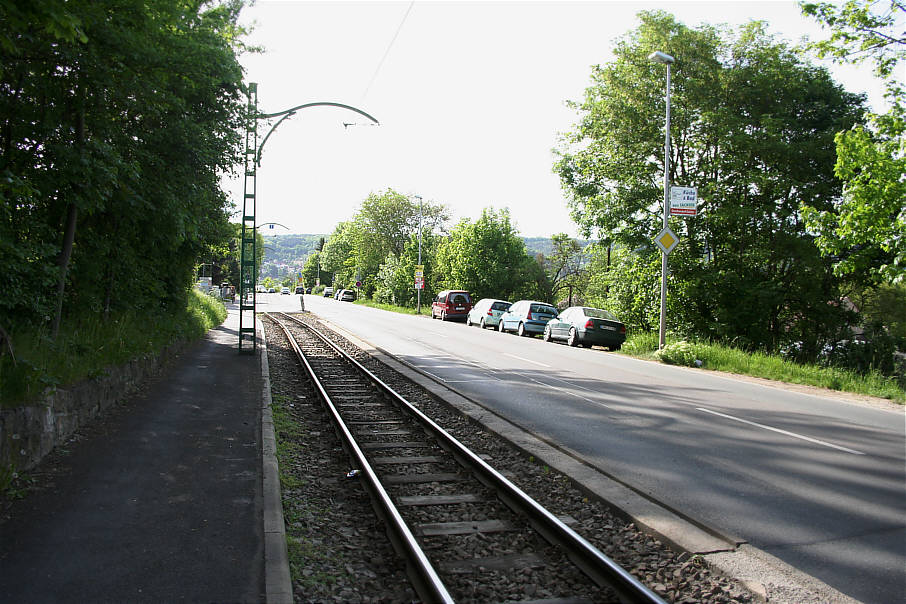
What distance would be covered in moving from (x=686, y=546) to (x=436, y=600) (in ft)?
6.27

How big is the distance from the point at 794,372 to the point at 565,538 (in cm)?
1193

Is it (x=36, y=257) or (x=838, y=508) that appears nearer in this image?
(x=838, y=508)

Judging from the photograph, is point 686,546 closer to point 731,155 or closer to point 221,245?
point 221,245

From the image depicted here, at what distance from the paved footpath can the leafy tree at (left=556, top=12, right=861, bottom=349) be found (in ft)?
60.4

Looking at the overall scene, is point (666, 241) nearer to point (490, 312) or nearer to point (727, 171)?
point (727, 171)

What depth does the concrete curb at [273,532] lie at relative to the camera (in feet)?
11.9

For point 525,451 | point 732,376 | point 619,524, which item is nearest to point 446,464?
point 525,451

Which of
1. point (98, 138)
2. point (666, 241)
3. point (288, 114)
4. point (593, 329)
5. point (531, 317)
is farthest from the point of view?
point (531, 317)

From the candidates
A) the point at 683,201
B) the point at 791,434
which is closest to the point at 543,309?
the point at 683,201

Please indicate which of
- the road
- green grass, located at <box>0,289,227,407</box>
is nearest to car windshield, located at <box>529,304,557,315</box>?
the road

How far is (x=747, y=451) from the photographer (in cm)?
711

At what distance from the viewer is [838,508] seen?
206 inches

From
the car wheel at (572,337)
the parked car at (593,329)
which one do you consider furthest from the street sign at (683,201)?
the car wheel at (572,337)

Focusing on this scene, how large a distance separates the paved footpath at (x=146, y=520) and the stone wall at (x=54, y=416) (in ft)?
0.76
